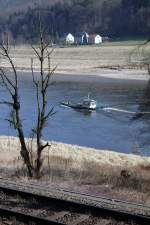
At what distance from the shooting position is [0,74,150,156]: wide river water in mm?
Answer: 33781

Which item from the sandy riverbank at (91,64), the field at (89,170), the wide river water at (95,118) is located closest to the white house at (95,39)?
the sandy riverbank at (91,64)

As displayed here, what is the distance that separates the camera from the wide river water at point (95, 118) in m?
33.8

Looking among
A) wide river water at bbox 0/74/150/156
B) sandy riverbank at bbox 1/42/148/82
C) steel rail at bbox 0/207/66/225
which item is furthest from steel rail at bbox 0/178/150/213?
sandy riverbank at bbox 1/42/148/82

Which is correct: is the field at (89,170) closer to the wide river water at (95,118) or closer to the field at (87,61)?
the wide river water at (95,118)

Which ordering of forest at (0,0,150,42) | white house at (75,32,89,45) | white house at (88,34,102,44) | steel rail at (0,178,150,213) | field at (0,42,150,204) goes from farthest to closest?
forest at (0,0,150,42) < white house at (75,32,89,45) < white house at (88,34,102,44) < field at (0,42,150,204) < steel rail at (0,178,150,213)

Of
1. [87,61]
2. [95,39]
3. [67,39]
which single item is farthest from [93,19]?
[67,39]

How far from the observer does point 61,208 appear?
34.2 ft

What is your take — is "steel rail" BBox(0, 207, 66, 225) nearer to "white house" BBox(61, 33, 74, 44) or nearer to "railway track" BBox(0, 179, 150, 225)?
"railway track" BBox(0, 179, 150, 225)

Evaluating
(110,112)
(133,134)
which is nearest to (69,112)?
(110,112)

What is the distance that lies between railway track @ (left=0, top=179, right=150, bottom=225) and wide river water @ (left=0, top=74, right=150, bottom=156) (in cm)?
1059

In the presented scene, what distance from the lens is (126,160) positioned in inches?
989

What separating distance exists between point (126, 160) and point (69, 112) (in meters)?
23.0

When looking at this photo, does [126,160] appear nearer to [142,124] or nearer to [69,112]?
[142,124]

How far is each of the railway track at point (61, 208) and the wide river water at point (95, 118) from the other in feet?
34.8
